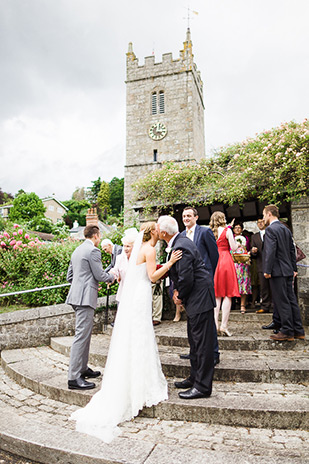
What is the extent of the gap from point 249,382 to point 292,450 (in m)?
1.15

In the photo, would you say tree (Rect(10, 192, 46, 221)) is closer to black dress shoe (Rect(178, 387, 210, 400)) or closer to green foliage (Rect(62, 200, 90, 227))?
green foliage (Rect(62, 200, 90, 227))

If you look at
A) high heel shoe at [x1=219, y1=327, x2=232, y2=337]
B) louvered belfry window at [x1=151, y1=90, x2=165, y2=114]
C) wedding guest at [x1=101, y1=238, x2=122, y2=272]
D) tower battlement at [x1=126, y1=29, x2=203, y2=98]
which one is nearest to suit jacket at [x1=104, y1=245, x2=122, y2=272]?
wedding guest at [x1=101, y1=238, x2=122, y2=272]

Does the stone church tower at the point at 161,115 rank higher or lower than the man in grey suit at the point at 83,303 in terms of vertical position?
higher

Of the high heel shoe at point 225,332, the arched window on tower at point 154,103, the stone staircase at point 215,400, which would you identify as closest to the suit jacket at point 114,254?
the stone staircase at point 215,400

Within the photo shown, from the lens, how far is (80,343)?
3.86 m

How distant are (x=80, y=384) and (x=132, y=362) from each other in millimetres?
899

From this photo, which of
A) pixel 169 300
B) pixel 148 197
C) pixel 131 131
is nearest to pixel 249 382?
pixel 169 300

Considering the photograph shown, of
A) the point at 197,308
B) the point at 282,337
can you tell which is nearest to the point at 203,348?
the point at 197,308

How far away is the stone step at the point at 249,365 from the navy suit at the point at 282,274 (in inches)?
16.1

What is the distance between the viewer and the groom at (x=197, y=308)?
329cm

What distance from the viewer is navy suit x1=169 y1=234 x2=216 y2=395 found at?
3289mm

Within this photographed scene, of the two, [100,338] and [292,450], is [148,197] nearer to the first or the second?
[100,338]

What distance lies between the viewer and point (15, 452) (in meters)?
2.96

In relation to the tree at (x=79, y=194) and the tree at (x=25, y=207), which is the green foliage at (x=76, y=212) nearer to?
the tree at (x=79, y=194)
